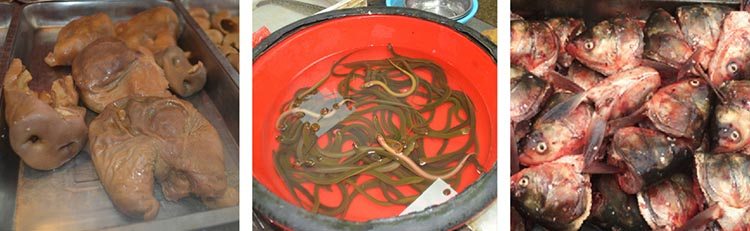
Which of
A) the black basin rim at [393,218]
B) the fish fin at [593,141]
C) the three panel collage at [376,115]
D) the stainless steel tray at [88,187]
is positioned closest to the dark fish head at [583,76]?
the three panel collage at [376,115]

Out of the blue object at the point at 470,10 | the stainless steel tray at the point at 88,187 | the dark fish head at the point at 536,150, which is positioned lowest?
the stainless steel tray at the point at 88,187

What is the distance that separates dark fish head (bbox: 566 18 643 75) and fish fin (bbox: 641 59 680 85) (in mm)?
30

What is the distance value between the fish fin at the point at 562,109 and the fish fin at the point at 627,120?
83 mm

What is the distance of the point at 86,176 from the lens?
1.52 meters

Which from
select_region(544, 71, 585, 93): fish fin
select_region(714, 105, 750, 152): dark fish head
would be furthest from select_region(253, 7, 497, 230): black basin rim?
select_region(714, 105, 750, 152): dark fish head

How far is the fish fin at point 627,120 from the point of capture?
1473mm

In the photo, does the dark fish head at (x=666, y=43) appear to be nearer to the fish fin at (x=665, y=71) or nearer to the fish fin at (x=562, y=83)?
the fish fin at (x=665, y=71)

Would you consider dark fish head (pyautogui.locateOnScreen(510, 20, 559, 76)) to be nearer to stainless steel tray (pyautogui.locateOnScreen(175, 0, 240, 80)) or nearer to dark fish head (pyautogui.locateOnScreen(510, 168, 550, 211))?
dark fish head (pyautogui.locateOnScreen(510, 168, 550, 211))

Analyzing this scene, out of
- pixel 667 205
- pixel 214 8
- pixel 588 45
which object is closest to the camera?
pixel 667 205

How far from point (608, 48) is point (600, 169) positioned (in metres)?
A: 0.28

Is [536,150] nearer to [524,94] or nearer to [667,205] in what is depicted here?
[524,94]

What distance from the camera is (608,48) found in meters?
1.57

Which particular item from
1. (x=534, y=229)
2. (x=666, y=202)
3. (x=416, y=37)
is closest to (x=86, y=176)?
(x=416, y=37)

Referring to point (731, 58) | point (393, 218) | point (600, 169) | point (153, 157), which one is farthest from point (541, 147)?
point (153, 157)
